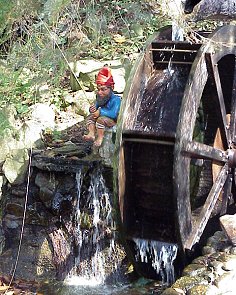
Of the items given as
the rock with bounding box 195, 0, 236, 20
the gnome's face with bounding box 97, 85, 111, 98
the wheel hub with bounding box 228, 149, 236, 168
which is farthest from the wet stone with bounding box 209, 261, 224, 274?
the rock with bounding box 195, 0, 236, 20

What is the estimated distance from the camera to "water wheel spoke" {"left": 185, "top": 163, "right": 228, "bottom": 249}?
18.4 ft

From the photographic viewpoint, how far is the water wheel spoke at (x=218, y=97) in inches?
222

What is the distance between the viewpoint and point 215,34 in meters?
5.70

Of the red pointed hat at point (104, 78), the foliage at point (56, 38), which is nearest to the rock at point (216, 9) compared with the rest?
the foliage at point (56, 38)

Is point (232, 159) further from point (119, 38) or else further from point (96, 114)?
point (119, 38)

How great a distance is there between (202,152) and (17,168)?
208 centimetres

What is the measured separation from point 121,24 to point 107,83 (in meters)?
3.18

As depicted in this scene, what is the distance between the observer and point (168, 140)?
207 inches

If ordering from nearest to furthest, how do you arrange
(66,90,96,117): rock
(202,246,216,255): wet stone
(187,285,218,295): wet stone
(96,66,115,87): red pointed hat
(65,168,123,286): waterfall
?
(187,285,218,295): wet stone → (202,246,216,255): wet stone → (96,66,115,87): red pointed hat → (65,168,123,286): waterfall → (66,90,96,117): rock

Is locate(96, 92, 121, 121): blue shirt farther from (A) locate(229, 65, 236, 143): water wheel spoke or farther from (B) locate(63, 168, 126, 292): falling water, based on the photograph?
(A) locate(229, 65, 236, 143): water wheel spoke

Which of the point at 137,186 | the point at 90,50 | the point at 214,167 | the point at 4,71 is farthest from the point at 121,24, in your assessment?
the point at 137,186

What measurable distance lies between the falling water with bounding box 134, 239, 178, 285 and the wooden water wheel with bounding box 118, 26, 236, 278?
0.05m

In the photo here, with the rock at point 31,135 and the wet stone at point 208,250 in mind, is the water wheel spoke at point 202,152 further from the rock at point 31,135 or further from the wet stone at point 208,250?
the rock at point 31,135

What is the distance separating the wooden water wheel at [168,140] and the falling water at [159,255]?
5 centimetres
